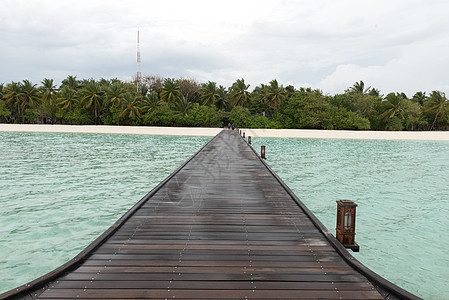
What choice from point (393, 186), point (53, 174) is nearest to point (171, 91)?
point (53, 174)

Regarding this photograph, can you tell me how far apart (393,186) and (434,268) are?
21.9 ft

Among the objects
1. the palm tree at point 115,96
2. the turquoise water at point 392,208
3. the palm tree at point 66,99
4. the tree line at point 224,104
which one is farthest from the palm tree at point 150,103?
the turquoise water at point 392,208

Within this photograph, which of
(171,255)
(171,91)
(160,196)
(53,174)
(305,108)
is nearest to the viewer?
(171,255)

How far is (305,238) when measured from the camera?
404cm

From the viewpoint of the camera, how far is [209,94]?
174 ft

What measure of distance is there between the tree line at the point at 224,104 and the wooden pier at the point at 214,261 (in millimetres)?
42898

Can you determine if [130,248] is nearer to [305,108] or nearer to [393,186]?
[393,186]

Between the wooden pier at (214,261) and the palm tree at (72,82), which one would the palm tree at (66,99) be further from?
the wooden pier at (214,261)

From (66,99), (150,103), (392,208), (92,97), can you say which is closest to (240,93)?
(150,103)

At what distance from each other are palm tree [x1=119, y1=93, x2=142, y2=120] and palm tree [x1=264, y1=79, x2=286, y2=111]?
21.2 m

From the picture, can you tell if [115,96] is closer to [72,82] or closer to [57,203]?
[72,82]

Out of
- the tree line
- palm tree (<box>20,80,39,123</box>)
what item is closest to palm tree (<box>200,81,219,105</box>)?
the tree line

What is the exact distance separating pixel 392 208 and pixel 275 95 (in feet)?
138

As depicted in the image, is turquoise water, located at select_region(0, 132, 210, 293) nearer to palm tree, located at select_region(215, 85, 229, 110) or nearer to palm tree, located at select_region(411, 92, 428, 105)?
palm tree, located at select_region(215, 85, 229, 110)
